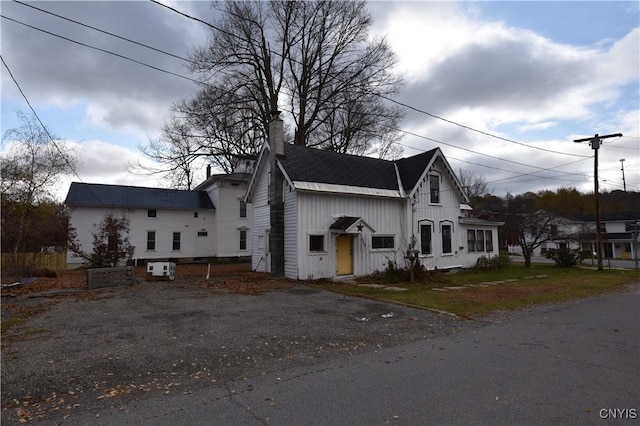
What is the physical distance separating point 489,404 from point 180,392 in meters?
3.57

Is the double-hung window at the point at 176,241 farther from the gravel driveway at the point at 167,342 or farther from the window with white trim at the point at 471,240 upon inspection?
the window with white trim at the point at 471,240

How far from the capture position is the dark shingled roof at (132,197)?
27.6m

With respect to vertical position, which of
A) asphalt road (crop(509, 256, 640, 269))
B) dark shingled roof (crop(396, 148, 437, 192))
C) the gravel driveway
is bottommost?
asphalt road (crop(509, 256, 640, 269))

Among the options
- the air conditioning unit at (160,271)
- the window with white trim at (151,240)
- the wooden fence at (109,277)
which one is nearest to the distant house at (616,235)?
the window with white trim at (151,240)

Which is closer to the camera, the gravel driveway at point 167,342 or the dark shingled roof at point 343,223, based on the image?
the gravel driveway at point 167,342

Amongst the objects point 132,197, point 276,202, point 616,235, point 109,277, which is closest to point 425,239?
point 276,202

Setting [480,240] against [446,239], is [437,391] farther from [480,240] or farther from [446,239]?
[480,240]

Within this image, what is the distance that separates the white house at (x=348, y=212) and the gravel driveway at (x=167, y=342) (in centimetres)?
600

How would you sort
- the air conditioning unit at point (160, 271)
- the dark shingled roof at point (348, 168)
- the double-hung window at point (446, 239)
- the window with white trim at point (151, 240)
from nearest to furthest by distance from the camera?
1. the air conditioning unit at point (160, 271)
2. the dark shingled roof at point (348, 168)
3. the double-hung window at point (446, 239)
4. the window with white trim at point (151, 240)

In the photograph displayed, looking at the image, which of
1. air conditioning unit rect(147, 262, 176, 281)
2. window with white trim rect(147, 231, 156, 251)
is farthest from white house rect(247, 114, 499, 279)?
window with white trim rect(147, 231, 156, 251)

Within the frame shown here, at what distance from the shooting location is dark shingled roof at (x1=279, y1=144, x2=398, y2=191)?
17.8 m

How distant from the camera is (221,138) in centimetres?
2717

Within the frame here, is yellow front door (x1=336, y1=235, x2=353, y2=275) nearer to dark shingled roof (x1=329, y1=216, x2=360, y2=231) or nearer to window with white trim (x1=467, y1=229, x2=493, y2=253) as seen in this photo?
dark shingled roof (x1=329, y1=216, x2=360, y2=231)

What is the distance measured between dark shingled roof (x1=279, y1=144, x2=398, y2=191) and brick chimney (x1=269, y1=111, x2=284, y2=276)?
0.61 meters
